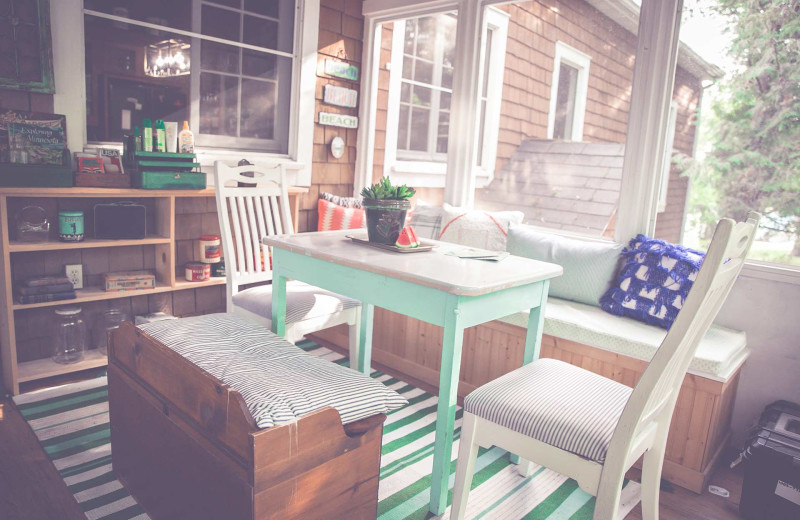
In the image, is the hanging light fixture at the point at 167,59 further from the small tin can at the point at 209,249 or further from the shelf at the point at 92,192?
the small tin can at the point at 209,249

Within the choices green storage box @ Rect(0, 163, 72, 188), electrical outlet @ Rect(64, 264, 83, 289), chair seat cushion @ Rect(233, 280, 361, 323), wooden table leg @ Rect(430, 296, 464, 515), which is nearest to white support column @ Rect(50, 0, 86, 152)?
green storage box @ Rect(0, 163, 72, 188)

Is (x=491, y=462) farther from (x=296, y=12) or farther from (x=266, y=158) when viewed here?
(x=296, y=12)

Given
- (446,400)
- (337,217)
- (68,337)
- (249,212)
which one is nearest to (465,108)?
(337,217)

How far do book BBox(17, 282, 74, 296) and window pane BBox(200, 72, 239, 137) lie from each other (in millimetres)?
1193

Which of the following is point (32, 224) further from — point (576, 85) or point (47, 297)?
point (576, 85)

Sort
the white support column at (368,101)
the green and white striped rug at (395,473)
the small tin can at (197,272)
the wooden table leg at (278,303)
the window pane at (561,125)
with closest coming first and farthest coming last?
the green and white striped rug at (395,473) → the wooden table leg at (278,303) → the window pane at (561,125) → the small tin can at (197,272) → the white support column at (368,101)

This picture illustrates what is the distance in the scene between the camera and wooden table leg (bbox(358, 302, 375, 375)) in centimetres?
262

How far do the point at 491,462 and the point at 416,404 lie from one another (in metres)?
0.58

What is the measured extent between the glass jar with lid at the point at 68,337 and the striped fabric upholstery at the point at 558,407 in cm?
221

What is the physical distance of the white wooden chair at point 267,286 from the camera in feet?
7.99

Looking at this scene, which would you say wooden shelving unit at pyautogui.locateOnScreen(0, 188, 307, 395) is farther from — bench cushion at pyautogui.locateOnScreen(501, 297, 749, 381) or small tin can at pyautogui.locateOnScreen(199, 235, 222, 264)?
bench cushion at pyautogui.locateOnScreen(501, 297, 749, 381)

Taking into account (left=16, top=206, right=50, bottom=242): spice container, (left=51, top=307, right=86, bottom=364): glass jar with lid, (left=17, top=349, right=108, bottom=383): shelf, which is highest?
(left=16, top=206, right=50, bottom=242): spice container

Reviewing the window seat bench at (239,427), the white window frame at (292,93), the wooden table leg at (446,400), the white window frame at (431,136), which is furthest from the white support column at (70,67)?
the wooden table leg at (446,400)

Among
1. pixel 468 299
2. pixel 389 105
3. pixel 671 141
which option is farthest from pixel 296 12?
pixel 468 299
